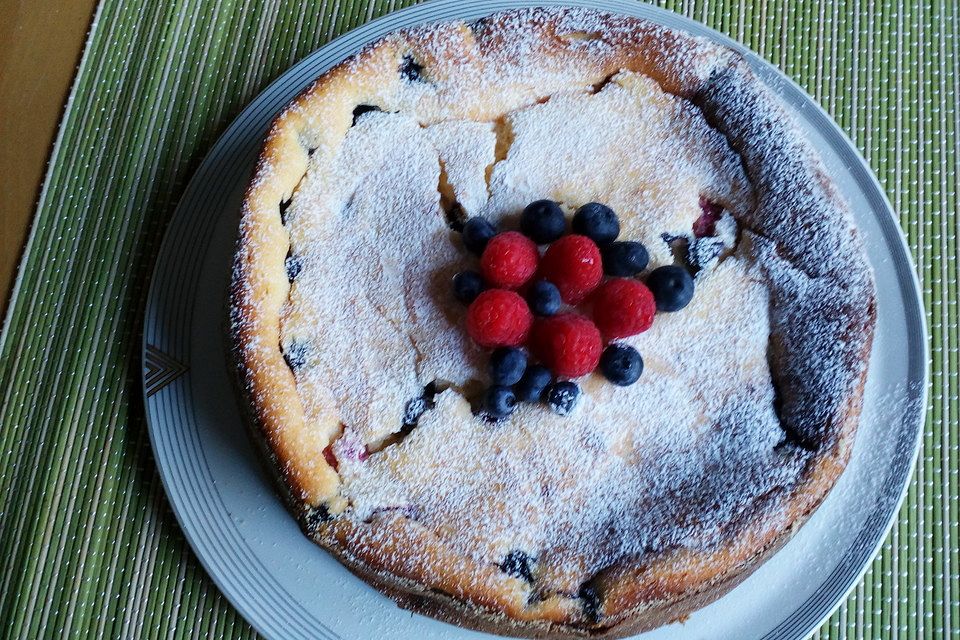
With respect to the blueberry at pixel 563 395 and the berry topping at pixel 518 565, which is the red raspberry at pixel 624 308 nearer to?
the blueberry at pixel 563 395

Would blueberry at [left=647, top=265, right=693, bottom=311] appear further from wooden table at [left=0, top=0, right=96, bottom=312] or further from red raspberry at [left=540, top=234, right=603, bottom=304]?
wooden table at [left=0, top=0, right=96, bottom=312]

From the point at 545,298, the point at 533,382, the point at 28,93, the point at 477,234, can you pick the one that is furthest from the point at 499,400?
the point at 28,93

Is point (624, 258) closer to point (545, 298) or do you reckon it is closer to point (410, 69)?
point (545, 298)

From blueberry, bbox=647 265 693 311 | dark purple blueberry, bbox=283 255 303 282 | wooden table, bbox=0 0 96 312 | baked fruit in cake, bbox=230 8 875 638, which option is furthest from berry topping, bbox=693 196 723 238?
wooden table, bbox=0 0 96 312

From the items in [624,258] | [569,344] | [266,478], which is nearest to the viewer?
[569,344]

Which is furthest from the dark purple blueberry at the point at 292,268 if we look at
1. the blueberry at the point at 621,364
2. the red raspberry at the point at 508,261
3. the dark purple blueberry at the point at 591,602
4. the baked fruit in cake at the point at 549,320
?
the dark purple blueberry at the point at 591,602

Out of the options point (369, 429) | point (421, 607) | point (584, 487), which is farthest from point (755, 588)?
point (369, 429)
